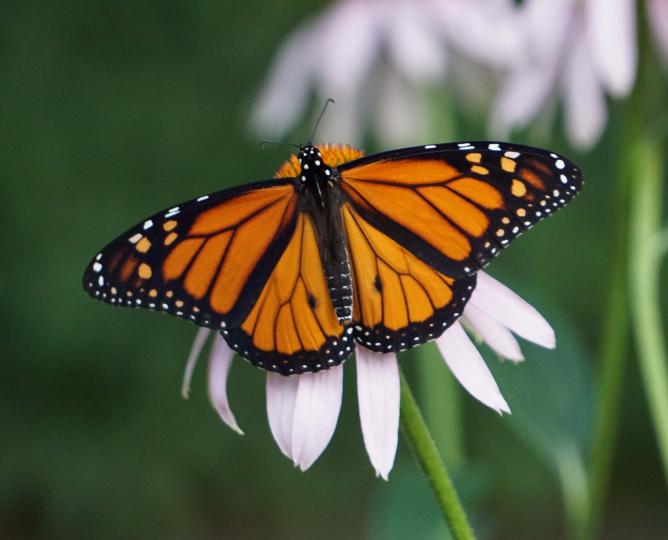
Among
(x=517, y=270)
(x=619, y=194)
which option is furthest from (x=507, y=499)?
(x=619, y=194)

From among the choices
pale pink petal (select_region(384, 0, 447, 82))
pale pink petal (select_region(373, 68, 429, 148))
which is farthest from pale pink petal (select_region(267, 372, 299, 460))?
pale pink petal (select_region(373, 68, 429, 148))

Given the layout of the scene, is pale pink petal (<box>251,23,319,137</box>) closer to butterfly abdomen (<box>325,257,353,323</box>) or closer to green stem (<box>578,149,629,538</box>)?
green stem (<box>578,149,629,538</box>)

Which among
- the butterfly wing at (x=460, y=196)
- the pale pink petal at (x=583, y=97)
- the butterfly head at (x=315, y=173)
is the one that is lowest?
the butterfly wing at (x=460, y=196)

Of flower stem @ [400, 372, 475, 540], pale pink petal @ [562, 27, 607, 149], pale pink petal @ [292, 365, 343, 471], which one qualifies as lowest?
flower stem @ [400, 372, 475, 540]

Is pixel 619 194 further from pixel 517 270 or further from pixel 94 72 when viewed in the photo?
pixel 94 72

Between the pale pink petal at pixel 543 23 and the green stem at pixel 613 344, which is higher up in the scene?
the pale pink petal at pixel 543 23

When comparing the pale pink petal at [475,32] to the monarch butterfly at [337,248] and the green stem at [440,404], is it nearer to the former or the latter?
the green stem at [440,404]

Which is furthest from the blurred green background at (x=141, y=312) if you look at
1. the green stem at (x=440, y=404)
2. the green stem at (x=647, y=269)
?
the green stem at (x=647, y=269)
